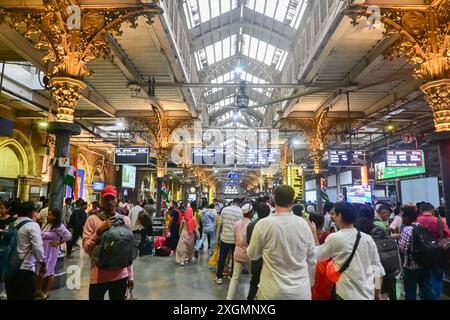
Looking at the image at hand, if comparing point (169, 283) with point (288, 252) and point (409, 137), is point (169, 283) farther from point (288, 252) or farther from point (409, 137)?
point (409, 137)

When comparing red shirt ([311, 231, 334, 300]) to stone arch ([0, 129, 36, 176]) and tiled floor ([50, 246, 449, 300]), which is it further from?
stone arch ([0, 129, 36, 176])

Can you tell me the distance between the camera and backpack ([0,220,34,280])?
3248mm

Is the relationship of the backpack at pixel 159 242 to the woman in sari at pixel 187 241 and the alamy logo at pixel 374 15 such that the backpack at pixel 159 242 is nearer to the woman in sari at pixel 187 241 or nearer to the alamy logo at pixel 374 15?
the woman in sari at pixel 187 241

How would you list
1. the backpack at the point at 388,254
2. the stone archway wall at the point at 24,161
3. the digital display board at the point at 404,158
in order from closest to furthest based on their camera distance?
the backpack at the point at 388,254
the digital display board at the point at 404,158
the stone archway wall at the point at 24,161

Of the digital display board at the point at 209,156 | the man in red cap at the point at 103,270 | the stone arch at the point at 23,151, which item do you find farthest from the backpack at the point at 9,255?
the digital display board at the point at 209,156

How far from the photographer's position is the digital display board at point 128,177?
21469 mm

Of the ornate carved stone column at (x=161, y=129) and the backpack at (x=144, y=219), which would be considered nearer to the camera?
the backpack at (x=144, y=219)

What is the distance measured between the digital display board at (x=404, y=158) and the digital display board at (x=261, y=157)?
5.08 meters

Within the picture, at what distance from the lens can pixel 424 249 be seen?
12.0ft

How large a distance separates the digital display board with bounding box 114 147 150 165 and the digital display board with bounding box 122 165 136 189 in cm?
998

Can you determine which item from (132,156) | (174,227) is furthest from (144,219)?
(132,156)

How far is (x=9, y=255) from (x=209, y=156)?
11589 mm
